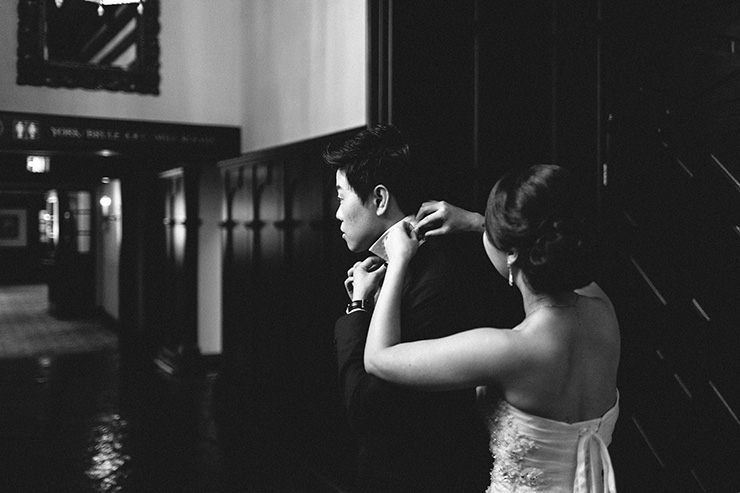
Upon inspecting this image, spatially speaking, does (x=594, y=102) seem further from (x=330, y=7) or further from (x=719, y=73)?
(x=330, y=7)

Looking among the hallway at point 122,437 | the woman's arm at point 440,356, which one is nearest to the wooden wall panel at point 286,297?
the hallway at point 122,437

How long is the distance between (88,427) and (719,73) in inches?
202

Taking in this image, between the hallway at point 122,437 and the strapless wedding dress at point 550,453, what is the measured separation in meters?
2.95

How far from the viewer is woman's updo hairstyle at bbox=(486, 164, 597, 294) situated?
132 centimetres

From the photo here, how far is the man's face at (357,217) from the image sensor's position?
162 cm

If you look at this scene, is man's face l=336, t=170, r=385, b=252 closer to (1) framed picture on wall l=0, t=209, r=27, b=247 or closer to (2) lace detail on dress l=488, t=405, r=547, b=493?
(2) lace detail on dress l=488, t=405, r=547, b=493

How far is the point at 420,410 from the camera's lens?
152 cm

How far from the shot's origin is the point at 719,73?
2.50 metres

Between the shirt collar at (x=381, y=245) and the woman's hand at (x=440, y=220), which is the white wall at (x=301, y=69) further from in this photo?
the shirt collar at (x=381, y=245)

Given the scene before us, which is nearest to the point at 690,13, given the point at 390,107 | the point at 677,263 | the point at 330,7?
the point at 677,263

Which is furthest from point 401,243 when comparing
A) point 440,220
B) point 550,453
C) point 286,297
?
point 286,297

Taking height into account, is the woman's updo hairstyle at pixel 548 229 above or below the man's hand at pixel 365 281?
above

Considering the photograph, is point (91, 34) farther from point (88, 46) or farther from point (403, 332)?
point (403, 332)

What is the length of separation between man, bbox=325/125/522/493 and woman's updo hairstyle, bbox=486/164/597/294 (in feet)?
0.77
